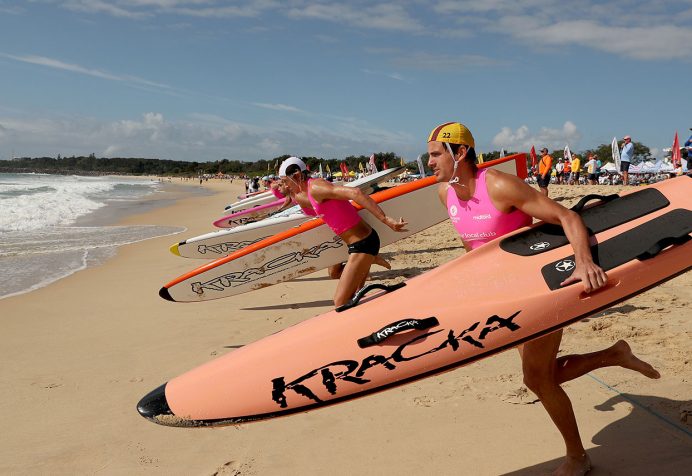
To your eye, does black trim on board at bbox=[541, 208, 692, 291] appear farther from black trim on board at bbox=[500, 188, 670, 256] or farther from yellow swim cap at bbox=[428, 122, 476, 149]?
yellow swim cap at bbox=[428, 122, 476, 149]

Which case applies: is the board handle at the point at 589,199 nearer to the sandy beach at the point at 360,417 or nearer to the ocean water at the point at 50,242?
the sandy beach at the point at 360,417

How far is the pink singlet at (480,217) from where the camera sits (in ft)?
9.32

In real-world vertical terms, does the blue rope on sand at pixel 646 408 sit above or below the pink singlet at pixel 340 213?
below

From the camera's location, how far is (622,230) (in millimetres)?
2928

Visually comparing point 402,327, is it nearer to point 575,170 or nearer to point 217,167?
point 575,170

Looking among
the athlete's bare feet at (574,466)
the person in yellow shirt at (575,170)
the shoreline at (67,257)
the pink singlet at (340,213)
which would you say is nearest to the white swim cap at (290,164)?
the pink singlet at (340,213)

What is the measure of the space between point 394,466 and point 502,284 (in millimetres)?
1178

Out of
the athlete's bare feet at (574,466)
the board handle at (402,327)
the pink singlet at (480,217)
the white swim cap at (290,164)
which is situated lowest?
the athlete's bare feet at (574,466)

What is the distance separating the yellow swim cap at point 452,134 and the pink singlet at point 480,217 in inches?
7.7

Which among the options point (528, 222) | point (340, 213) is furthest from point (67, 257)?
point (528, 222)

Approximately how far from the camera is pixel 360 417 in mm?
3691

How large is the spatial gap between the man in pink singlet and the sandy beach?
1.50ft

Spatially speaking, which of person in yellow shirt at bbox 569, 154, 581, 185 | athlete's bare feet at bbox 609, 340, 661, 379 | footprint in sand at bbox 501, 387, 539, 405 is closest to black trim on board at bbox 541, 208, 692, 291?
athlete's bare feet at bbox 609, 340, 661, 379

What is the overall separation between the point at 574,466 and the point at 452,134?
1.76 metres
